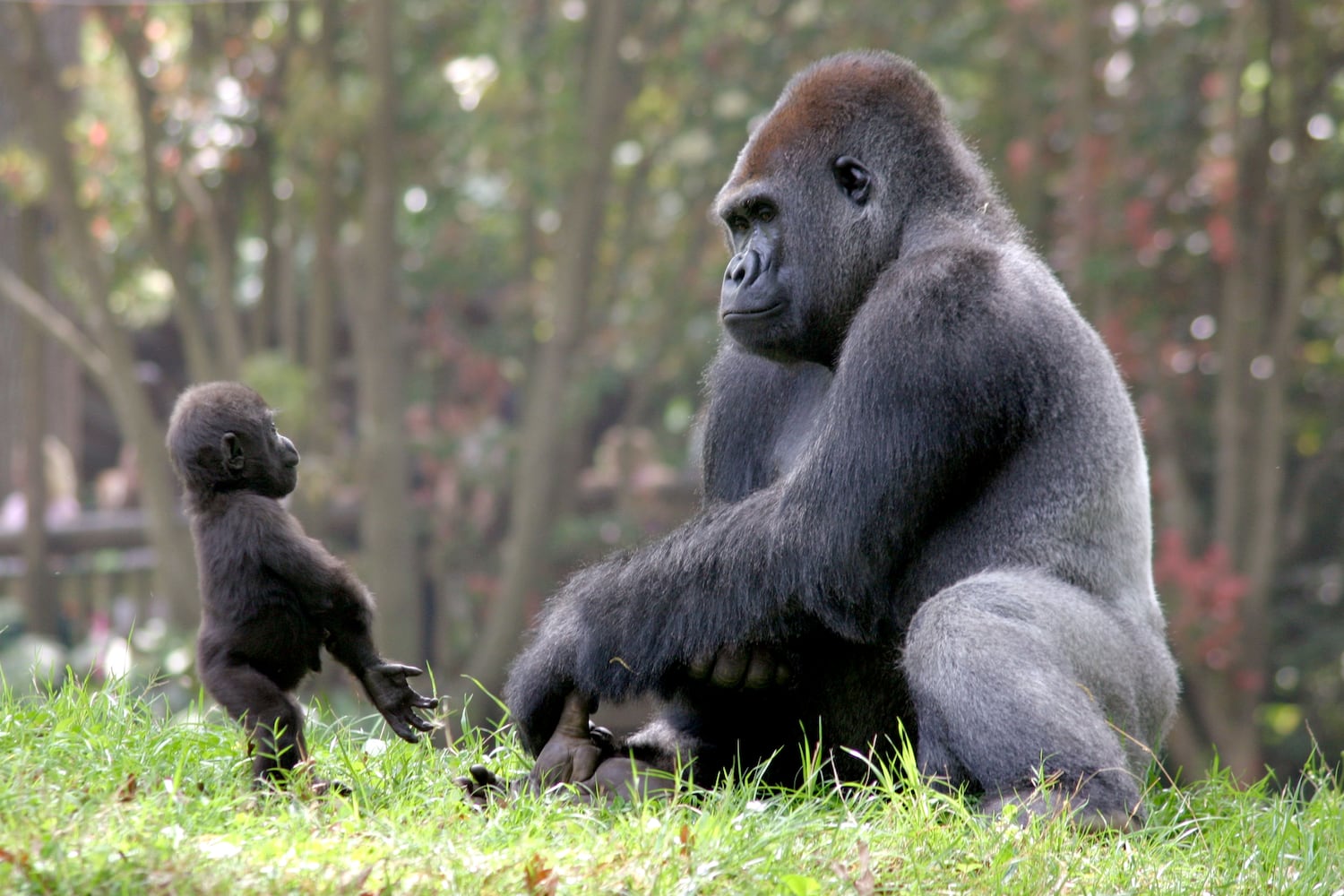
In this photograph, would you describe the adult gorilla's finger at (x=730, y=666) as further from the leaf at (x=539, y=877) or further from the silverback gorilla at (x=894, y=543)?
the leaf at (x=539, y=877)

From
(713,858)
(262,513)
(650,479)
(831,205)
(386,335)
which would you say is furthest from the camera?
(650,479)

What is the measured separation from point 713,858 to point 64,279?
998 centimetres

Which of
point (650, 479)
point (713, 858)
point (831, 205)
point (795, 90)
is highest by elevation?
point (795, 90)

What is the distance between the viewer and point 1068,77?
377 inches

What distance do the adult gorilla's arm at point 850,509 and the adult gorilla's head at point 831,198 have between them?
27 centimetres

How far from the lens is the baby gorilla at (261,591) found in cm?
354

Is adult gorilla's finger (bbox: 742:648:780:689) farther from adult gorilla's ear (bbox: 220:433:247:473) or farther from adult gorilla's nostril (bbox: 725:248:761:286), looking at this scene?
adult gorilla's ear (bbox: 220:433:247:473)

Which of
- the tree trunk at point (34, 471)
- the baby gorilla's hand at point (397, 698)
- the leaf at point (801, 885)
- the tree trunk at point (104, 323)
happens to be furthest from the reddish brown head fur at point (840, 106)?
the tree trunk at point (34, 471)

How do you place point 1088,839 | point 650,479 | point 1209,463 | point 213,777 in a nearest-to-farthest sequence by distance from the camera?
point 1088,839 → point 213,777 → point 1209,463 → point 650,479

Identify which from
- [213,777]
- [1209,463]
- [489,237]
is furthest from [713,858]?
[489,237]

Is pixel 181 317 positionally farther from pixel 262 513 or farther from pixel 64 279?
pixel 262 513

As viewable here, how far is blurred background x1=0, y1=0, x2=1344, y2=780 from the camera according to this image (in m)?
9.28

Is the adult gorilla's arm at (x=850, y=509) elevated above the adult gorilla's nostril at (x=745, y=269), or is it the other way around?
the adult gorilla's nostril at (x=745, y=269)

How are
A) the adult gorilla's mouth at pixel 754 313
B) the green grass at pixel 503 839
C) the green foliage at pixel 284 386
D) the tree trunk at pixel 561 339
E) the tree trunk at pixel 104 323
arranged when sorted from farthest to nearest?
the tree trunk at pixel 561 339
the tree trunk at pixel 104 323
the green foliage at pixel 284 386
the adult gorilla's mouth at pixel 754 313
the green grass at pixel 503 839
